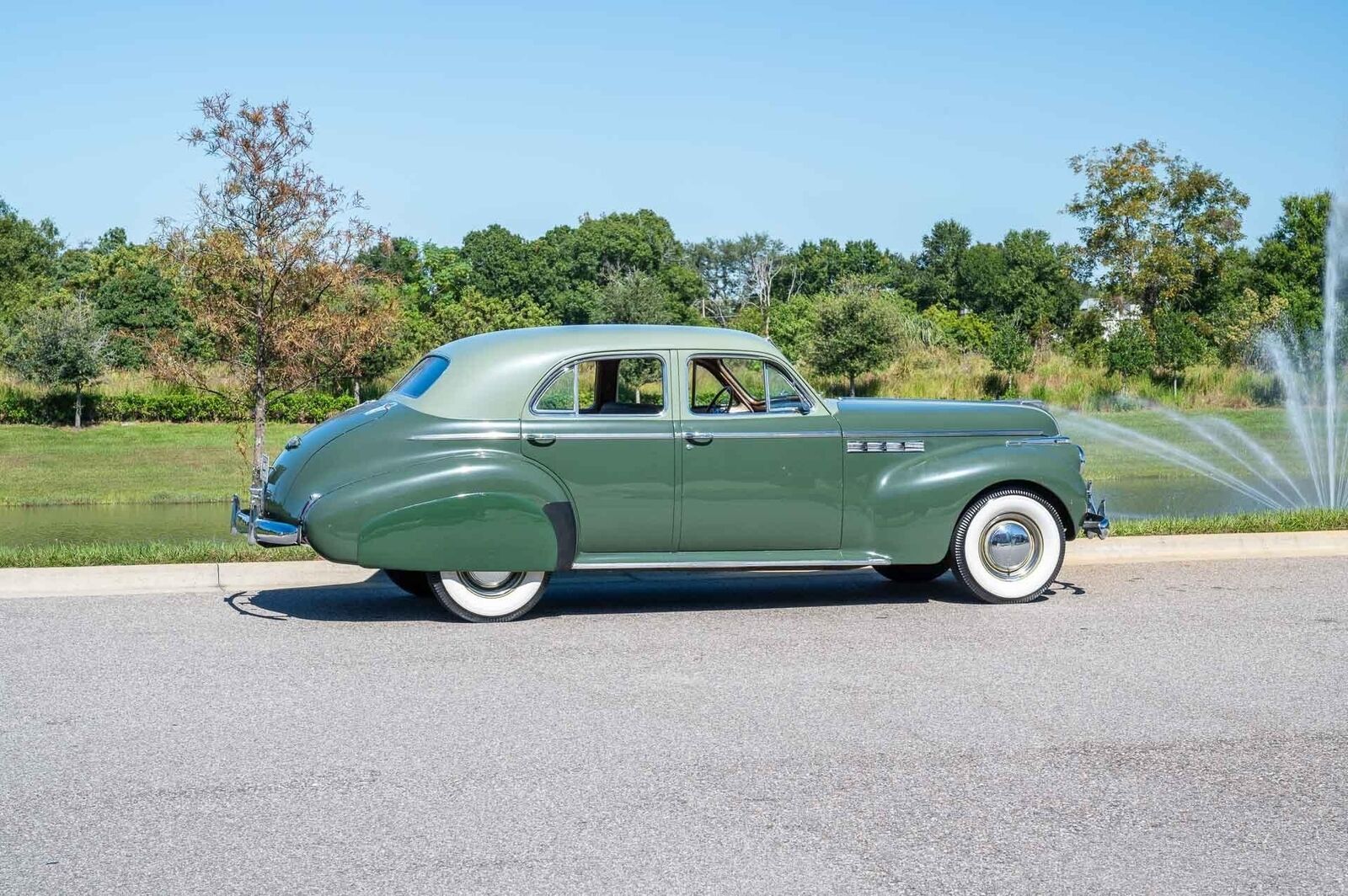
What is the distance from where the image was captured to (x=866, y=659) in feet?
24.9

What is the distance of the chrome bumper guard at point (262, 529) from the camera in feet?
27.5

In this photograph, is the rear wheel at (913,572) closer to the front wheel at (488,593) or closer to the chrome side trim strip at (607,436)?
the chrome side trim strip at (607,436)

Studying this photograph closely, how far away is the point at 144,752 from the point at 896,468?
5.10m

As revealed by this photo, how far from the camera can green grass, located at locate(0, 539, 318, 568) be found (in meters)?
10.3

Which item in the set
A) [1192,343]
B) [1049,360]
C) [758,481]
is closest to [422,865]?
[758,481]

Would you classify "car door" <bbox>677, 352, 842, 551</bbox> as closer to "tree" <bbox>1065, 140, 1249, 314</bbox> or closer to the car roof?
the car roof

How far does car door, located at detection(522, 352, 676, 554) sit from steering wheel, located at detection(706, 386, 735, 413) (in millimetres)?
321

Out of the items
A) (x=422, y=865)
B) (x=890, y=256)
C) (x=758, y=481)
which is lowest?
(x=422, y=865)

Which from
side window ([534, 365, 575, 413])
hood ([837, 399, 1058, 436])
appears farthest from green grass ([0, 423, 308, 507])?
hood ([837, 399, 1058, 436])

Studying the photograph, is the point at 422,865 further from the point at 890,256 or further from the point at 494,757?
the point at 890,256

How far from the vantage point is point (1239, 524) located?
1230 centimetres

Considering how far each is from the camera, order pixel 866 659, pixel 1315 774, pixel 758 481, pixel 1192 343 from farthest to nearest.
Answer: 1. pixel 1192 343
2. pixel 758 481
3. pixel 866 659
4. pixel 1315 774

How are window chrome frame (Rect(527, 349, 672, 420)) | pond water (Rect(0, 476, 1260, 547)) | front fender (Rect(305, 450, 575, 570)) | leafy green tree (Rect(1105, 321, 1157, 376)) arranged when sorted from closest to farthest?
front fender (Rect(305, 450, 575, 570)), window chrome frame (Rect(527, 349, 672, 420)), pond water (Rect(0, 476, 1260, 547)), leafy green tree (Rect(1105, 321, 1157, 376))

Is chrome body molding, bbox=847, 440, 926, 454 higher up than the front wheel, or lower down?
higher up
